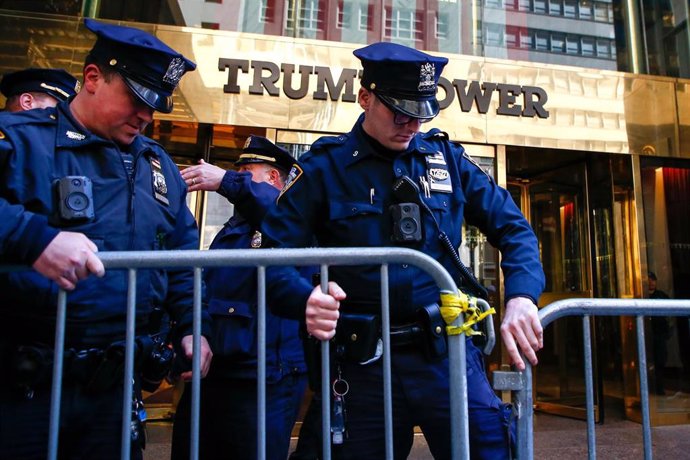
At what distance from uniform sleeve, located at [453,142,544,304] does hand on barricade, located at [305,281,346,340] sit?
0.64 m

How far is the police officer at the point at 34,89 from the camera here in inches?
122

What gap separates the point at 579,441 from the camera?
497cm

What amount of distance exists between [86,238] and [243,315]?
1107 millimetres

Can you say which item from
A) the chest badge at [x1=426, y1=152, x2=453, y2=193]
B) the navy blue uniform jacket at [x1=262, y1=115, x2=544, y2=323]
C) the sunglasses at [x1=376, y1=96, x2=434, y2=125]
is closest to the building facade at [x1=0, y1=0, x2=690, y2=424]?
the navy blue uniform jacket at [x1=262, y1=115, x2=544, y2=323]

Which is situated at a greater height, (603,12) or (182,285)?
(603,12)

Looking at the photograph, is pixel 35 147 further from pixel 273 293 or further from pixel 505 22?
pixel 505 22

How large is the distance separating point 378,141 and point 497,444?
3.96ft

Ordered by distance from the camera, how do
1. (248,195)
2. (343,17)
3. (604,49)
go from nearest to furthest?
(248,195), (343,17), (604,49)

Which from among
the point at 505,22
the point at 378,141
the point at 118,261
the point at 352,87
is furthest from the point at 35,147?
the point at 505,22

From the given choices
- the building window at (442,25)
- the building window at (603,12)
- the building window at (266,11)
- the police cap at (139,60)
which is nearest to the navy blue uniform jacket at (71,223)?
the police cap at (139,60)

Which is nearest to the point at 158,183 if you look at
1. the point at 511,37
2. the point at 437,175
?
the point at 437,175

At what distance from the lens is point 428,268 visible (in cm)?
167

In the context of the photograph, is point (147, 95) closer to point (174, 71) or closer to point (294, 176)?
point (174, 71)

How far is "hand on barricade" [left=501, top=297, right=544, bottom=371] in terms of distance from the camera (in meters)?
1.67
